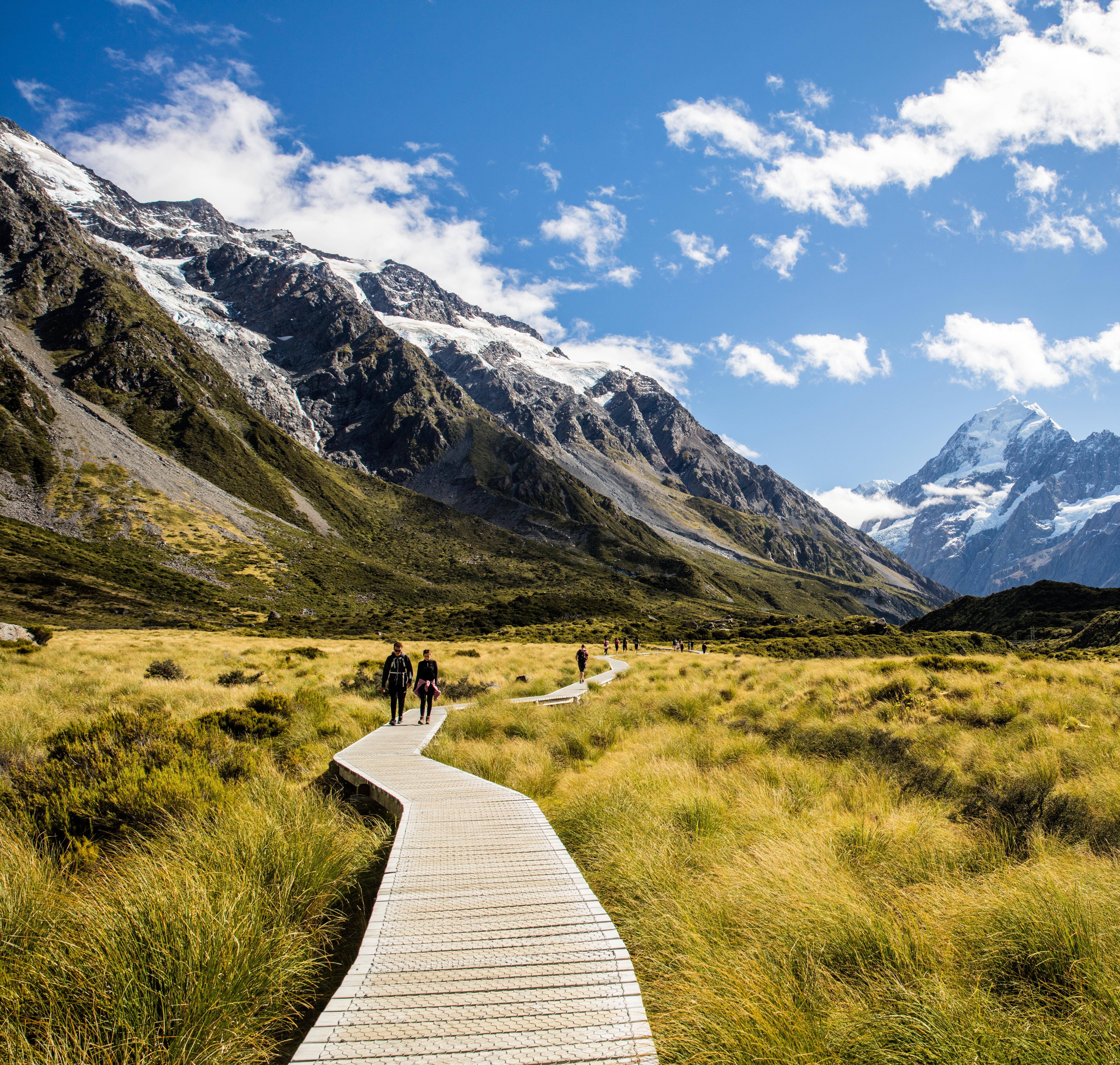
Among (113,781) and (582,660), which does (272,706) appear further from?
(582,660)

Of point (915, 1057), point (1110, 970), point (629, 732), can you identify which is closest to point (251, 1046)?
point (915, 1057)

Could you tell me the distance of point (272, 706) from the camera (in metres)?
13.0

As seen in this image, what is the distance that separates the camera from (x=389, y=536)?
162625mm

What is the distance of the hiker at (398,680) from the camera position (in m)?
14.1

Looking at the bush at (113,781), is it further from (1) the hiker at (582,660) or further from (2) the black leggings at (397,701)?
(1) the hiker at (582,660)

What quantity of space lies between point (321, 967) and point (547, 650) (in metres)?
36.0

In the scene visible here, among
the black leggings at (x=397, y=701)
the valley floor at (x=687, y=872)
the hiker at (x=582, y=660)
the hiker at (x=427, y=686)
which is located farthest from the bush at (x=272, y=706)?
the hiker at (x=582, y=660)

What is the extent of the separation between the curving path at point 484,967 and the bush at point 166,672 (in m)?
17.7

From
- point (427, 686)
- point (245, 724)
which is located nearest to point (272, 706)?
point (245, 724)

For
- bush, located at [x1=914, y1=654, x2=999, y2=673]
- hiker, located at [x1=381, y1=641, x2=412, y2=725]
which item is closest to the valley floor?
hiker, located at [x1=381, y1=641, x2=412, y2=725]

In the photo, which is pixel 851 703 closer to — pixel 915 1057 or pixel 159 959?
pixel 915 1057

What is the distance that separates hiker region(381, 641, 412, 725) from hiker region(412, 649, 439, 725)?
303 millimetres

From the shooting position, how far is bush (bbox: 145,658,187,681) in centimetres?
1961

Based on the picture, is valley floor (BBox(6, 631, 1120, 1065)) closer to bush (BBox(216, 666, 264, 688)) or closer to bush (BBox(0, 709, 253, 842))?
bush (BBox(0, 709, 253, 842))
